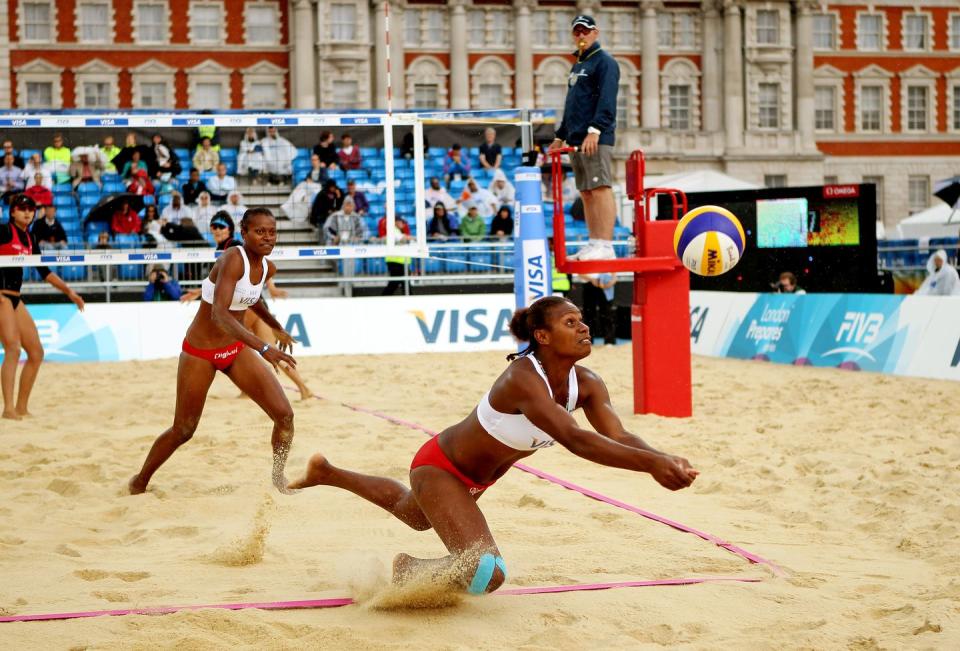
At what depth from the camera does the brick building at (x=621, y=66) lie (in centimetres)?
4591

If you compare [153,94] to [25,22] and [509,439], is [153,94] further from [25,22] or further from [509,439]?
[509,439]

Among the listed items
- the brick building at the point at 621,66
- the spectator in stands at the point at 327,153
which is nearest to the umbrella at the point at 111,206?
the spectator in stands at the point at 327,153

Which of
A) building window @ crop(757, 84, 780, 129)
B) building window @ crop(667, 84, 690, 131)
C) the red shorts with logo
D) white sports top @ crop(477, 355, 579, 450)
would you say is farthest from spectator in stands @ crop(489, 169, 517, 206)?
building window @ crop(757, 84, 780, 129)

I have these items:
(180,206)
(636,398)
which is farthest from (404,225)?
(636,398)

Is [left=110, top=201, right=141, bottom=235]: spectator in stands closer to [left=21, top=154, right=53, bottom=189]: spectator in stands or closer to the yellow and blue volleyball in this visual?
[left=21, top=154, right=53, bottom=189]: spectator in stands

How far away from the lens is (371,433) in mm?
8430

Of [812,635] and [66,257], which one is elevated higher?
[66,257]

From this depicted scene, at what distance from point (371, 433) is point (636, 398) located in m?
2.27

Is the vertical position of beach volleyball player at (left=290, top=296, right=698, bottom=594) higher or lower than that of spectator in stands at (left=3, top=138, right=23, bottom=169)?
lower

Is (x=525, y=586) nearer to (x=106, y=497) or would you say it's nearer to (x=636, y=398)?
(x=106, y=497)

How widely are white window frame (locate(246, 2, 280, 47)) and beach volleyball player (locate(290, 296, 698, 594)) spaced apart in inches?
1774

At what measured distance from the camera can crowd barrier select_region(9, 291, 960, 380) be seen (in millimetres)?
12641

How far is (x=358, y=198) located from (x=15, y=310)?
27.1 ft

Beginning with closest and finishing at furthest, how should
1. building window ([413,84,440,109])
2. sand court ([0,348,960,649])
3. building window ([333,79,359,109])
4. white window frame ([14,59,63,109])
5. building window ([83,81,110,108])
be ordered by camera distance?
1. sand court ([0,348,960,649])
2. white window frame ([14,59,63,109])
3. building window ([83,81,110,108])
4. building window ([333,79,359,109])
5. building window ([413,84,440,109])
